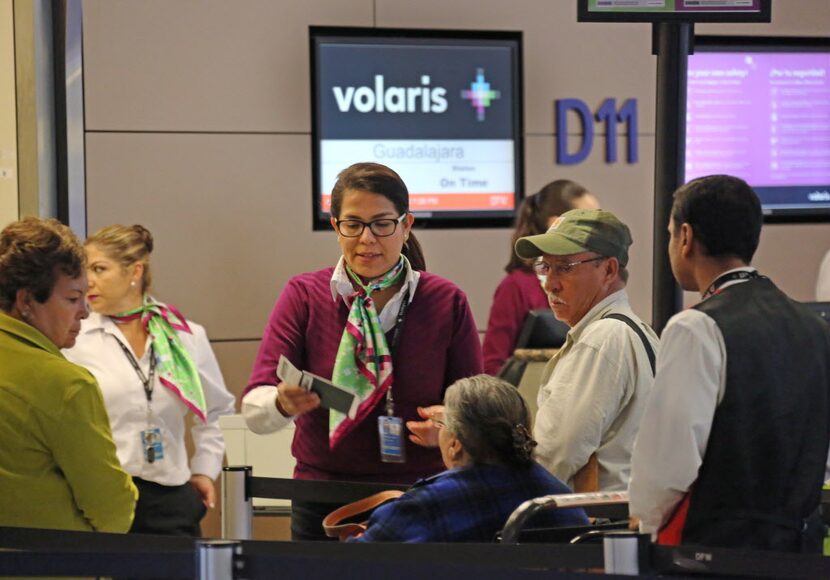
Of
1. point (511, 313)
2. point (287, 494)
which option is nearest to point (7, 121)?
point (511, 313)

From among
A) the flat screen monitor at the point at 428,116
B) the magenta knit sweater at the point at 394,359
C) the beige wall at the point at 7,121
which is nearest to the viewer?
the magenta knit sweater at the point at 394,359

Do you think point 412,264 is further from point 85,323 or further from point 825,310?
point 825,310

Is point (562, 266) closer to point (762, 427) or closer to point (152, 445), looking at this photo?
point (762, 427)

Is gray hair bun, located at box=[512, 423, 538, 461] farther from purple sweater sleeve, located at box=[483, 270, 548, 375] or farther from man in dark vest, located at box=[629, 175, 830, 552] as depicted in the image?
purple sweater sleeve, located at box=[483, 270, 548, 375]

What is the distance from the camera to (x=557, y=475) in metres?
2.78

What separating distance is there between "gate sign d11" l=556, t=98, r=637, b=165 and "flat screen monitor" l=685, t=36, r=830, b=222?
294 millimetres

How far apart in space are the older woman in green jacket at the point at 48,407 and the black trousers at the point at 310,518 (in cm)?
48

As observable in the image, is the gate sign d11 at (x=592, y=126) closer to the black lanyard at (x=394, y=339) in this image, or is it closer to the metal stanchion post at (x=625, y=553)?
the black lanyard at (x=394, y=339)

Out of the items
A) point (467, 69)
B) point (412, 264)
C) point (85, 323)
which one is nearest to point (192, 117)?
point (467, 69)

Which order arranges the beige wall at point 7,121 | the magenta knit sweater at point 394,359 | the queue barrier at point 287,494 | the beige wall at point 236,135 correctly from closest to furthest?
1. the queue barrier at point 287,494
2. the magenta knit sweater at point 394,359
3. the beige wall at point 7,121
4. the beige wall at point 236,135

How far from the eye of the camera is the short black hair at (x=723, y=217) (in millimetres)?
2484

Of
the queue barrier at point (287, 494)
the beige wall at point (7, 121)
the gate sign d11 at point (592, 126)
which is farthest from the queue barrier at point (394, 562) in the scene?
the gate sign d11 at point (592, 126)

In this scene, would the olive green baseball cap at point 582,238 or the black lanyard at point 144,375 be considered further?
the black lanyard at point 144,375

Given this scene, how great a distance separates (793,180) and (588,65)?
1228mm
